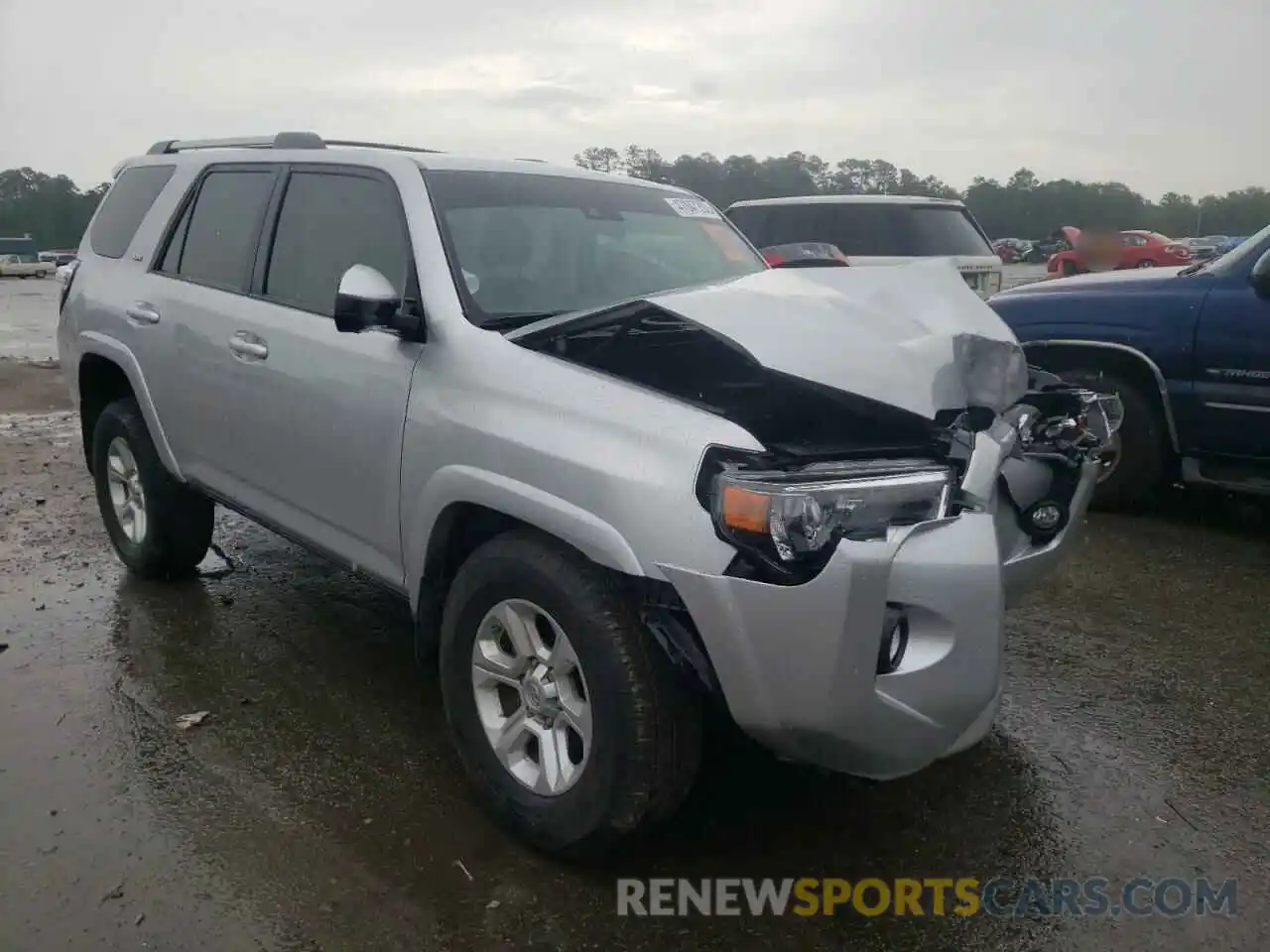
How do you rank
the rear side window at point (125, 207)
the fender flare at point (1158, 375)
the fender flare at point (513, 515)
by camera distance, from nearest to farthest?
the fender flare at point (513, 515), the rear side window at point (125, 207), the fender flare at point (1158, 375)

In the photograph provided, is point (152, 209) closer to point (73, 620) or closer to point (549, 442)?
point (73, 620)

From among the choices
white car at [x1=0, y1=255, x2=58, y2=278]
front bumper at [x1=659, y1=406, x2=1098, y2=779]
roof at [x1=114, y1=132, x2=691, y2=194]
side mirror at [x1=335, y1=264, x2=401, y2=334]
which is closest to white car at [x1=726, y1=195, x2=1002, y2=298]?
roof at [x1=114, y1=132, x2=691, y2=194]

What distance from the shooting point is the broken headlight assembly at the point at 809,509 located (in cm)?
230

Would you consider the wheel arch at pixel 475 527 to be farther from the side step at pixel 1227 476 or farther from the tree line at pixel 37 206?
the tree line at pixel 37 206

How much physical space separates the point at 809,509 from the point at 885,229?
8.84 m

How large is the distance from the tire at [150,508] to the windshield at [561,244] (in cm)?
195

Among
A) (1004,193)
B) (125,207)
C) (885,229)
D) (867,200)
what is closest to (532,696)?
(125,207)

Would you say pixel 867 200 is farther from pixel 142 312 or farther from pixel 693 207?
pixel 142 312

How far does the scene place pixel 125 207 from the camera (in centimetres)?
499

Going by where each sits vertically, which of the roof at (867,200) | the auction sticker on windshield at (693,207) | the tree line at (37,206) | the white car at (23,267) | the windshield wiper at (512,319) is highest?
the roof at (867,200)

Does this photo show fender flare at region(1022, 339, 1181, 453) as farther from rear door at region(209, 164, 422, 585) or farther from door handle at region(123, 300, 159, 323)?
door handle at region(123, 300, 159, 323)

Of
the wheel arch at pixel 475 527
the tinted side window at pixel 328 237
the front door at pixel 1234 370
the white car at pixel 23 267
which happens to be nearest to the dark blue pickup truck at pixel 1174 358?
the front door at pixel 1234 370

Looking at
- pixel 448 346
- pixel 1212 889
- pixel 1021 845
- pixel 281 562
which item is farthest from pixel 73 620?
pixel 1212 889

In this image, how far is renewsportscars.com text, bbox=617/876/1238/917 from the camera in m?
2.62
